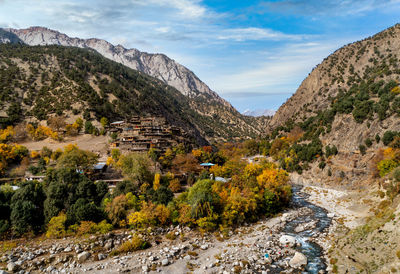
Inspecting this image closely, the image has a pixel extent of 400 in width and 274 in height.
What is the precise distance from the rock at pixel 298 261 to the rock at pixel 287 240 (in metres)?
3.34

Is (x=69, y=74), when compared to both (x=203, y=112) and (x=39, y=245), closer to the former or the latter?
(x=39, y=245)

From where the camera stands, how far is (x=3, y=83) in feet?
277

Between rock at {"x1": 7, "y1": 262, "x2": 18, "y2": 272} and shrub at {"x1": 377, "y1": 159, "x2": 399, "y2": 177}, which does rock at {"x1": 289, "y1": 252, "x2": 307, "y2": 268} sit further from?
shrub at {"x1": 377, "y1": 159, "x2": 399, "y2": 177}

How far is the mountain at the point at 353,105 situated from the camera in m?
50.9

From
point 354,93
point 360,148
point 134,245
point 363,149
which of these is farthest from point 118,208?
point 354,93

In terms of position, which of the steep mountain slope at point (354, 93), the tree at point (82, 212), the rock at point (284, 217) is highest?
the steep mountain slope at point (354, 93)

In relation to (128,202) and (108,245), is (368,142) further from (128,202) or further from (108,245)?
(108,245)

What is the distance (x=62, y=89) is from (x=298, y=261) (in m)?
97.2

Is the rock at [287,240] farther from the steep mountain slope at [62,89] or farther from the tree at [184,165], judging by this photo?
the steep mountain slope at [62,89]

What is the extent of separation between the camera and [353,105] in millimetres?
64875

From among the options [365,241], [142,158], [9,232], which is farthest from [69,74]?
[365,241]

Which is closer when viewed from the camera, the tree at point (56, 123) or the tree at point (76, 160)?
the tree at point (76, 160)

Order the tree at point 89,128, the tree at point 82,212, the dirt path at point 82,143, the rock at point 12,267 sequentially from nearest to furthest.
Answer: the rock at point 12,267 → the tree at point 82,212 → the dirt path at point 82,143 → the tree at point 89,128

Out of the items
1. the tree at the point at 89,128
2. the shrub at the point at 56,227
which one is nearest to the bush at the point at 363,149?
the shrub at the point at 56,227
